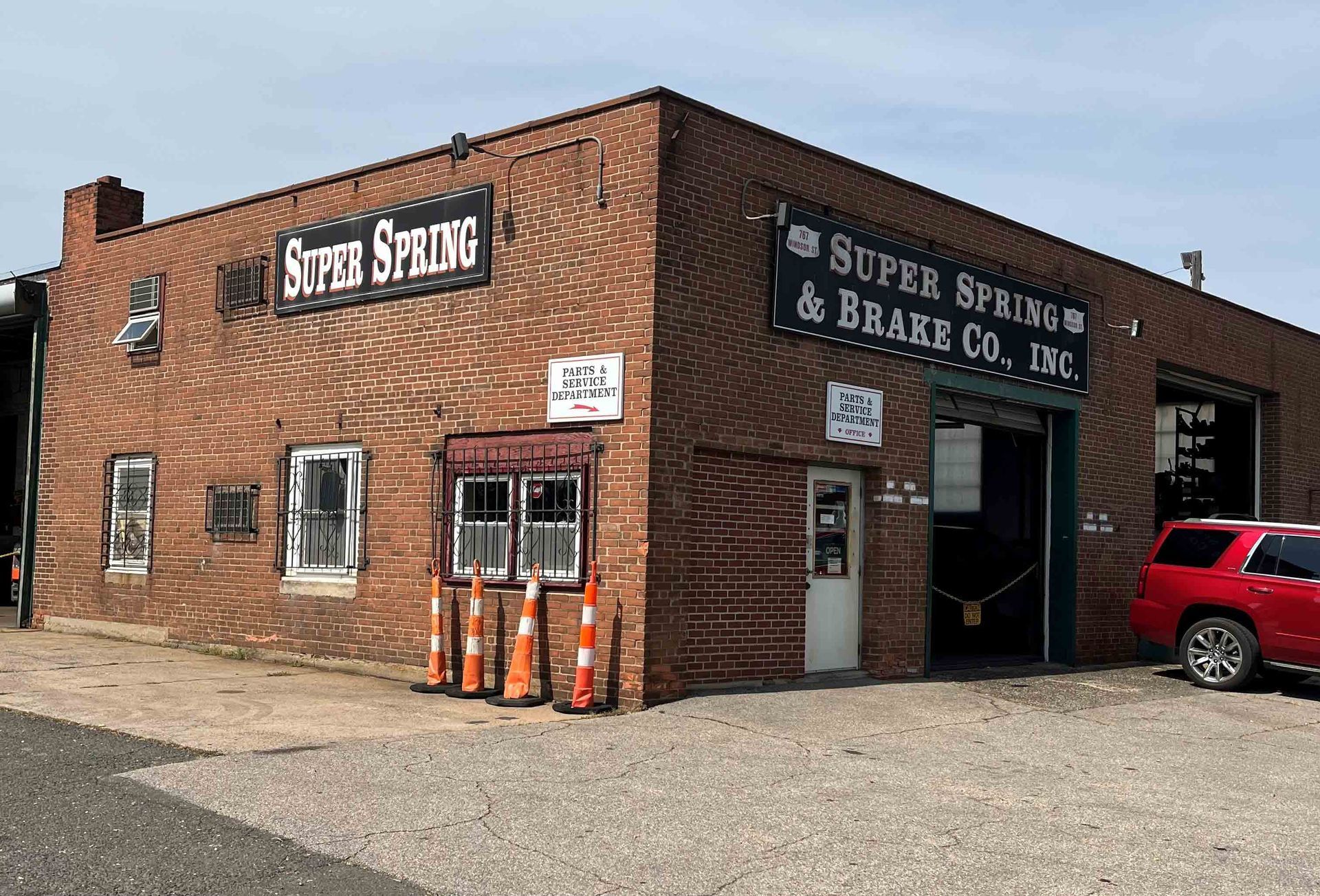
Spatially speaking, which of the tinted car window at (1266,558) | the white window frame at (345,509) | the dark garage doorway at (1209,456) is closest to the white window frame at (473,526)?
the white window frame at (345,509)

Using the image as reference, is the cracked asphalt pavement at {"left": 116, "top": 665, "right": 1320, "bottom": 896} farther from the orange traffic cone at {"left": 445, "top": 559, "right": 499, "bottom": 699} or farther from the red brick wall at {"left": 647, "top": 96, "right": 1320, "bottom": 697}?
the red brick wall at {"left": 647, "top": 96, "right": 1320, "bottom": 697}

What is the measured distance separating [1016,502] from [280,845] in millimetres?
12810

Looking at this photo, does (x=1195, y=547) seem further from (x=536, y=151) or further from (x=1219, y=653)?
(x=536, y=151)

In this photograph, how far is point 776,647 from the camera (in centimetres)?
1241

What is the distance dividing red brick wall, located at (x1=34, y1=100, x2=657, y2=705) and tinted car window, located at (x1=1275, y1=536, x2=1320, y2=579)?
732 centimetres

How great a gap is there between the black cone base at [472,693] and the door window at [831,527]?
3502mm

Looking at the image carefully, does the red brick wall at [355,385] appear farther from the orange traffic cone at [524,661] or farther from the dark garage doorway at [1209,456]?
the dark garage doorway at [1209,456]

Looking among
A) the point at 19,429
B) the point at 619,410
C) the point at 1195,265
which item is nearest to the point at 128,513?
the point at 619,410

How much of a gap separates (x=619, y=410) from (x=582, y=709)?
2.67m

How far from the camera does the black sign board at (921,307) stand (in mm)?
12805

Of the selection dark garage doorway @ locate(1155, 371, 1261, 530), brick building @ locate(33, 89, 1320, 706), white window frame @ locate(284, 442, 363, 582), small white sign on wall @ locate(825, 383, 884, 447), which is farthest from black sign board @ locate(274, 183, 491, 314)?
dark garage doorway @ locate(1155, 371, 1261, 530)

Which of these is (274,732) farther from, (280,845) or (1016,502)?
(1016,502)

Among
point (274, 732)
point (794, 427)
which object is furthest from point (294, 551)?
point (794, 427)

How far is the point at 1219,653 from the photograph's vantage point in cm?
1402
